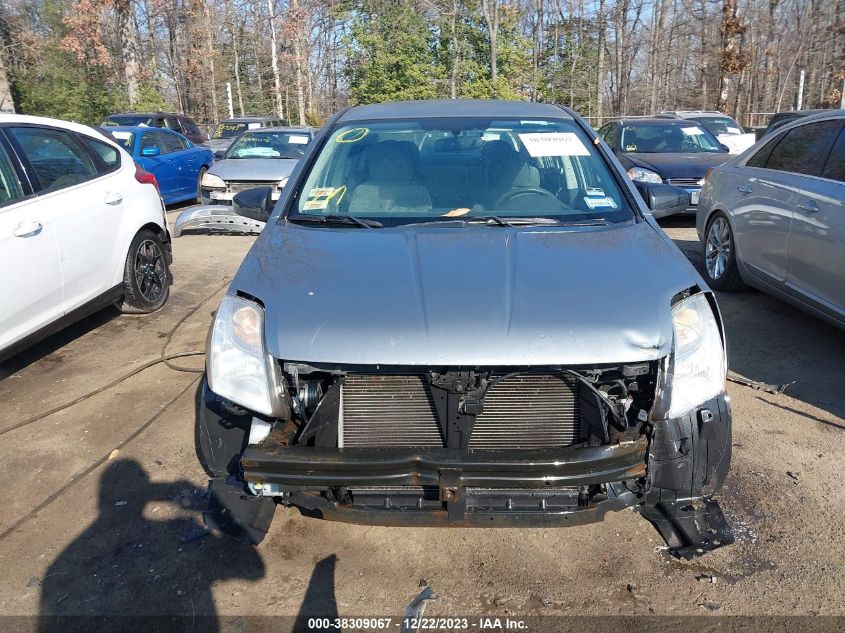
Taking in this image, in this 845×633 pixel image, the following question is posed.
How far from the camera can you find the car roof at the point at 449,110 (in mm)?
3961

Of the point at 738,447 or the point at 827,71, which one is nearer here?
the point at 738,447

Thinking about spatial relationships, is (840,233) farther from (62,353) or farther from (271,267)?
(62,353)

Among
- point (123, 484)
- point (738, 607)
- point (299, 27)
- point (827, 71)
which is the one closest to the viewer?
point (738, 607)

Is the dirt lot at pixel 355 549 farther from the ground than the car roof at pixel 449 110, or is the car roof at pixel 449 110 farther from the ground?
the car roof at pixel 449 110

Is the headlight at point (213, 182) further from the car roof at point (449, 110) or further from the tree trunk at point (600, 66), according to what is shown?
the tree trunk at point (600, 66)

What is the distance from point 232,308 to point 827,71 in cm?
4885

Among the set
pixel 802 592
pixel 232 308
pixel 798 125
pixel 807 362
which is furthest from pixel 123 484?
pixel 798 125

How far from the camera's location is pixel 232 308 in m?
2.57

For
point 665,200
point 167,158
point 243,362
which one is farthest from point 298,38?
point 243,362

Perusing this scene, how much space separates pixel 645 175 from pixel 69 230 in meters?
7.31

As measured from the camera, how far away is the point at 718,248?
6.46 m

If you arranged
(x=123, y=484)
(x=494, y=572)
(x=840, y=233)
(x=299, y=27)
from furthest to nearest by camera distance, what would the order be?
1. (x=299, y=27)
2. (x=840, y=233)
3. (x=123, y=484)
4. (x=494, y=572)

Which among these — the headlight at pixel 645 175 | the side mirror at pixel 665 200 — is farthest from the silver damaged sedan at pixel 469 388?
the headlight at pixel 645 175

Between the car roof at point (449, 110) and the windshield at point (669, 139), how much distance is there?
7.16m
